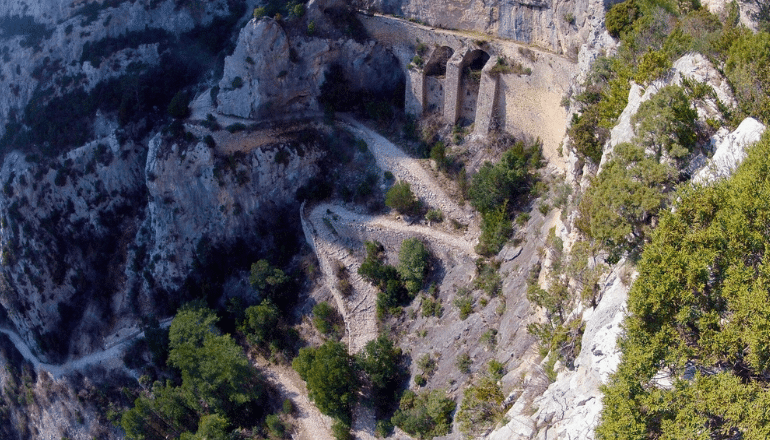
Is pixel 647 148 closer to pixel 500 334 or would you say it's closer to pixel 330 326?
pixel 500 334

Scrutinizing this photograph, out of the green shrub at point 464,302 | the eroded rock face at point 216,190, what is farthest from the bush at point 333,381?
the eroded rock face at point 216,190

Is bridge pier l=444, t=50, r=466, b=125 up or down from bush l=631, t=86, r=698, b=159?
down

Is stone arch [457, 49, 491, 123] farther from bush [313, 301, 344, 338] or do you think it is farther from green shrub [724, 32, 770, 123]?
green shrub [724, 32, 770, 123]

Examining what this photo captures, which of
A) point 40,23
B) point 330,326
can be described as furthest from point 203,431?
point 40,23

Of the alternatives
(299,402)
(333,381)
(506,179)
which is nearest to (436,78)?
(506,179)

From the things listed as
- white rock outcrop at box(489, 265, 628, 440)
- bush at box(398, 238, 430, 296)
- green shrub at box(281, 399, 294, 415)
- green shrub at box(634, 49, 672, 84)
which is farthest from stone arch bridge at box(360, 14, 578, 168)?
green shrub at box(281, 399, 294, 415)

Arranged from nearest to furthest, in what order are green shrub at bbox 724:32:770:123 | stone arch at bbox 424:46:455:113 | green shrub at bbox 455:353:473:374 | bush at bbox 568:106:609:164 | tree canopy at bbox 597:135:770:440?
tree canopy at bbox 597:135:770:440
green shrub at bbox 724:32:770:123
bush at bbox 568:106:609:164
green shrub at bbox 455:353:473:374
stone arch at bbox 424:46:455:113

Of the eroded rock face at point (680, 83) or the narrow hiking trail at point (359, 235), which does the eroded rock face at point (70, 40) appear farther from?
the eroded rock face at point (680, 83)
